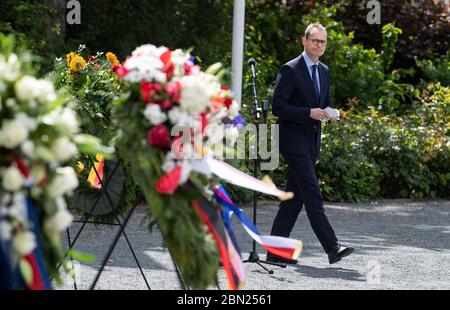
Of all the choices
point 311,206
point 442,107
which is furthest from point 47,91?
point 442,107

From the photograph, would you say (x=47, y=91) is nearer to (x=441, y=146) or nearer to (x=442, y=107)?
(x=441, y=146)

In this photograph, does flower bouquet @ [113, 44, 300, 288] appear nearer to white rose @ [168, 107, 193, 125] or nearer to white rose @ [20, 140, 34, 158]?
white rose @ [168, 107, 193, 125]

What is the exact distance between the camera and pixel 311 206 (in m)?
7.75

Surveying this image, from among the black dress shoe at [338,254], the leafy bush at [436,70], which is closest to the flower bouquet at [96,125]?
the black dress shoe at [338,254]

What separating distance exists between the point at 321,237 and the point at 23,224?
451 centimetres

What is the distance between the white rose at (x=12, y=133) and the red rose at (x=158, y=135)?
807 millimetres

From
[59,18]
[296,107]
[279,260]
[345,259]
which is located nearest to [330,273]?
[279,260]

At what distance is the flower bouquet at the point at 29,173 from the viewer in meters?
3.46

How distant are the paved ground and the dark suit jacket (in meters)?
1.00

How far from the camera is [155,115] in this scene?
4148 mm

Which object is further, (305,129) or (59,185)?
(305,129)

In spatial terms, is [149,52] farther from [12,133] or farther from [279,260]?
[279,260]

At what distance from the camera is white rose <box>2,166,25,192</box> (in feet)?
11.2

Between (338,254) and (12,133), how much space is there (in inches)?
180
